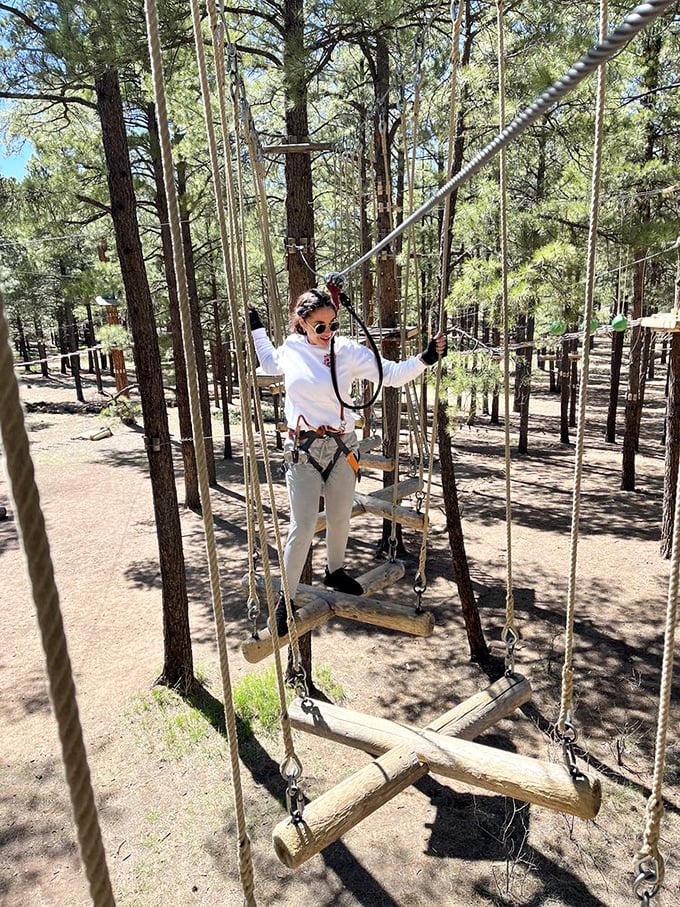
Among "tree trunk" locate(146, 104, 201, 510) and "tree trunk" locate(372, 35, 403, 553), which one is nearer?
"tree trunk" locate(372, 35, 403, 553)

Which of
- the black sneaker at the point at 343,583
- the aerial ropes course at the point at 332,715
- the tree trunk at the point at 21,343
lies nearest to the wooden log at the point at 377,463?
the black sneaker at the point at 343,583

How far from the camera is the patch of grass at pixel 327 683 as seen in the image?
536 centimetres

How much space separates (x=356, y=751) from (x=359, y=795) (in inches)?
114

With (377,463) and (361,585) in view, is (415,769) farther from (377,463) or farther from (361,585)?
(377,463)

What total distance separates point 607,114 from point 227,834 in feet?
25.7

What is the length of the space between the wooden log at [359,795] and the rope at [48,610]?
152cm

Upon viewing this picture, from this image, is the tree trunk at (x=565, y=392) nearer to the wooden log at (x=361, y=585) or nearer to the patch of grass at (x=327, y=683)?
the patch of grass at (x=327, y=683)

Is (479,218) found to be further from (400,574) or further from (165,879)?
(165,879)

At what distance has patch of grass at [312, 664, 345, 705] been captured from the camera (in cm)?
536

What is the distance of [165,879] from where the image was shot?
12.2 feet

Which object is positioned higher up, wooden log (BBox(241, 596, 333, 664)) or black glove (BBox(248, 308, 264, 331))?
black glove (BBox(248, 308, 264, 331))

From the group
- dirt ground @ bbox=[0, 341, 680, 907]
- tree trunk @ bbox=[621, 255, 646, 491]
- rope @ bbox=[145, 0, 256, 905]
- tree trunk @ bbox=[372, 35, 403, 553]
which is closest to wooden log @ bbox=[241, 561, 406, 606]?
rope @ bbox=[145, 0, 256, 905]

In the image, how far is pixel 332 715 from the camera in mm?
2639

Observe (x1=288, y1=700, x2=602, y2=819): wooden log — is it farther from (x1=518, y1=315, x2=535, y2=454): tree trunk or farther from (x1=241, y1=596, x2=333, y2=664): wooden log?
(x1=518, y1=315, x2=535, y2=454): tree trunk
